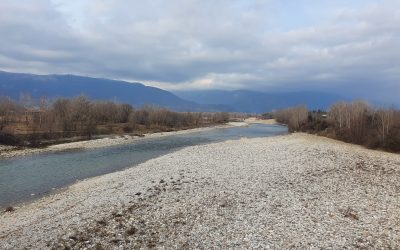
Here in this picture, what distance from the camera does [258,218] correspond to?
17.2 meters

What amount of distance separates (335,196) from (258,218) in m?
7.01

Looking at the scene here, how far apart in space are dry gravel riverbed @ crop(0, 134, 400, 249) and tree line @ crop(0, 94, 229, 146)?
46095mm

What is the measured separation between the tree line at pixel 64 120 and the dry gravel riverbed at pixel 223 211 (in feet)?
151

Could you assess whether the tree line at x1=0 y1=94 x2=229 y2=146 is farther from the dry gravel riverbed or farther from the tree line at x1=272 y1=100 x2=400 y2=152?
the tree line at x1=272 y1=100 x2=400 y2=152

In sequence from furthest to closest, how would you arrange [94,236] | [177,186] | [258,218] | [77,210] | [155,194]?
[177,186] → [155,194] → [77,210] → [258,218] → [94,236]

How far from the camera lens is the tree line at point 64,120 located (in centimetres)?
7225

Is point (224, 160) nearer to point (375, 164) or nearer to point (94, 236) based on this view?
point (375, 164)

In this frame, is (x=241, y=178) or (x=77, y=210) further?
(x=241, y=178)

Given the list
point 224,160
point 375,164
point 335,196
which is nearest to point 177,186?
point 335,196

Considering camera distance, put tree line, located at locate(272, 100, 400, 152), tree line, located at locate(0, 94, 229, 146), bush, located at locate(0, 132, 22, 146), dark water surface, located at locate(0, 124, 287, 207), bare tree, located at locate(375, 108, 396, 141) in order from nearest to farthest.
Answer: dark water surface, located at locate(0, 124, 287, 207) < tree line, located at locate(272, 100, 400, 152) < bare tree, located at locate(375, 108, 396, 141) < bush, located at locate(0, 132, 22, 146) < tree line, located at locate(0, 94, 229, 146)

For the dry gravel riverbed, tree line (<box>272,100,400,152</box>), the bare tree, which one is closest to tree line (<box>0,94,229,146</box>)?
the dry gravel riverbed

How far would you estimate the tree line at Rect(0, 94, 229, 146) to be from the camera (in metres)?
72.2

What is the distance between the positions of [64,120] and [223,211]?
256ft

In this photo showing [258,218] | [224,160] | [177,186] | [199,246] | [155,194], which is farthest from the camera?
[224,160]
